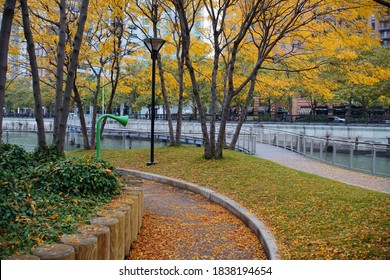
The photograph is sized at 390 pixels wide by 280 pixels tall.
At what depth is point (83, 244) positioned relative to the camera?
3521 millimetres

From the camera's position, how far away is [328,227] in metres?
5.41

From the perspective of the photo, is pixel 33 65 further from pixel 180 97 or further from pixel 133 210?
pixel 180 97

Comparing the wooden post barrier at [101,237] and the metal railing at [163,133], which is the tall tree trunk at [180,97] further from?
the wooden post barrier at [101,237]

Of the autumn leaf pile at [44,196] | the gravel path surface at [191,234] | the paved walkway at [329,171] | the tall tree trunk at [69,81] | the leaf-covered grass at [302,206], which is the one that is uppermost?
the tall tree trunk at [69,81]

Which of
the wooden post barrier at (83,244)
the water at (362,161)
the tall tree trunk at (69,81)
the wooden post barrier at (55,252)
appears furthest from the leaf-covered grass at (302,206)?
the water at (362,161)

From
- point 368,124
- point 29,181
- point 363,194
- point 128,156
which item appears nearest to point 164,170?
point 128,156

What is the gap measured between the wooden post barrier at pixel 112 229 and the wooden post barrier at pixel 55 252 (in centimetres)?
79

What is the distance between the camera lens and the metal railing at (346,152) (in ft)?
45.8

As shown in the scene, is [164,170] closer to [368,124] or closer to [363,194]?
[363,194]

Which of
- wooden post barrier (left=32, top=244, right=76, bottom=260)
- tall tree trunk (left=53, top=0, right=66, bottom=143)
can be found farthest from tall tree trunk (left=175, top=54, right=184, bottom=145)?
wooden post barrier (left=32, top=244, right=76, bottom=260)

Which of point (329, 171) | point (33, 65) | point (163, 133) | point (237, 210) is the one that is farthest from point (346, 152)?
point (163, 133)

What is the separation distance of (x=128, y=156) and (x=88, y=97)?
36545 mm

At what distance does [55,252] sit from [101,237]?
2.04ft

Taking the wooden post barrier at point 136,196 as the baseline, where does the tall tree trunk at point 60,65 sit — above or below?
above
